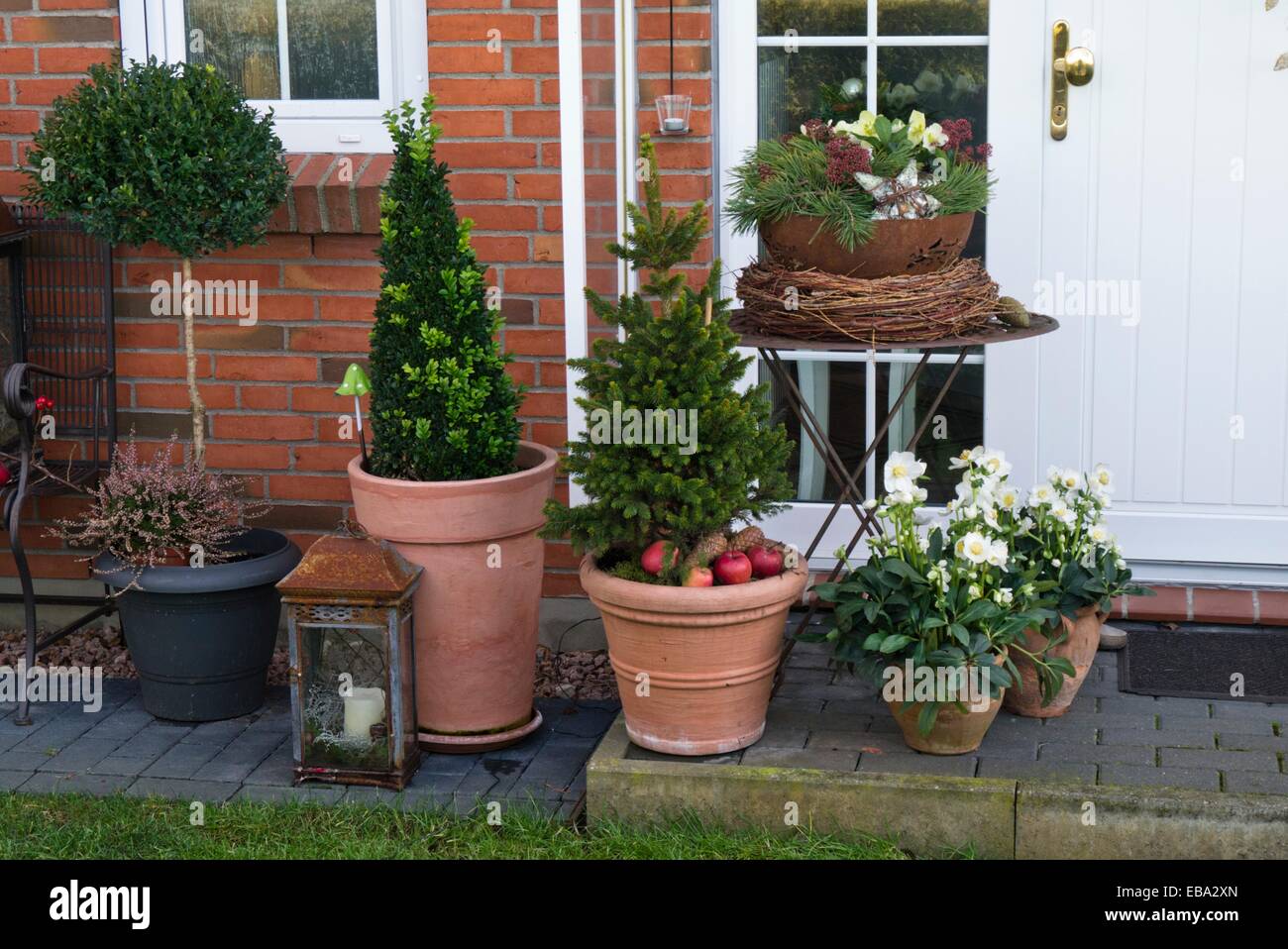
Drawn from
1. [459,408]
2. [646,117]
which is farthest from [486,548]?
[646,117]

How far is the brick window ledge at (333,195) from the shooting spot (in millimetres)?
4672

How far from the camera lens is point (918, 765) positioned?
12.0 ft

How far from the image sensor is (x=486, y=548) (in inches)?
160

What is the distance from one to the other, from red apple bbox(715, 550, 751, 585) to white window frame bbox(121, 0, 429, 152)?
1816 mm

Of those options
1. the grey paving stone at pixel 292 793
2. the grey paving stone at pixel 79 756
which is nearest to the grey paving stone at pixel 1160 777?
the grey paving stone at pixel 292 793

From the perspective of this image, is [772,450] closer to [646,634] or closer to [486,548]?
[646,634]

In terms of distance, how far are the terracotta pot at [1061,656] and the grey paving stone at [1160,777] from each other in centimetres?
30

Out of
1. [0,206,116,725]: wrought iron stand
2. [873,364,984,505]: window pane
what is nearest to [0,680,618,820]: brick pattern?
[0,206,116,725]: wrought iron stand

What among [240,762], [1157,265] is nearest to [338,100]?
[240,762]

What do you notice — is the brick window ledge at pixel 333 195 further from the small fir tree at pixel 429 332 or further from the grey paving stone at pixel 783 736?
the grey paving stone at pixel 783 736

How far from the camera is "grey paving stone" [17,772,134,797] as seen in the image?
401 centimetres

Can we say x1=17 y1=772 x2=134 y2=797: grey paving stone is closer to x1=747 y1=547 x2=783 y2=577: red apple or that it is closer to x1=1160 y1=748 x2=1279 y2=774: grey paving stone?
x1=747 y1=547 x2=783 y2=577: red apple

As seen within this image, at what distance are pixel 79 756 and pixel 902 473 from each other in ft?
7.22
